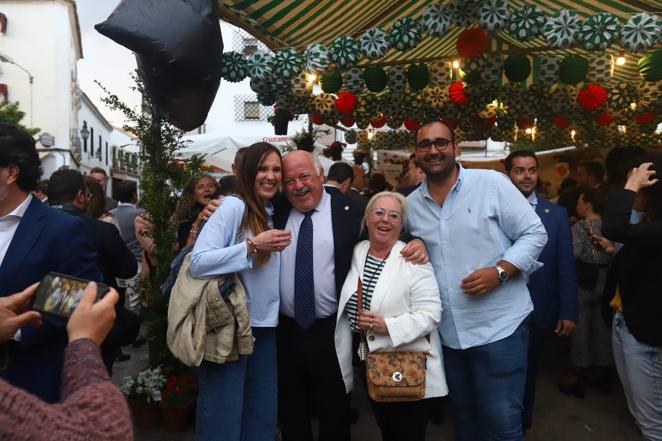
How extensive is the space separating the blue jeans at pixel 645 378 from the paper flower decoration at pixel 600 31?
220cm

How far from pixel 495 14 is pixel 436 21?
490 millimetres

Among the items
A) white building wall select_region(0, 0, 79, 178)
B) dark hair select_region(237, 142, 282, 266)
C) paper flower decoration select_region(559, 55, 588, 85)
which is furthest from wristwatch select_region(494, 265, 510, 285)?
white building wall select_region(0, 0, 79, 178)

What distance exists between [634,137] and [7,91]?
31.5m

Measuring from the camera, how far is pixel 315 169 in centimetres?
297

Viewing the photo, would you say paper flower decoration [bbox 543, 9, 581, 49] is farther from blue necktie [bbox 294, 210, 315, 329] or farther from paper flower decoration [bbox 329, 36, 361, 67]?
blue necktie [bbox 294, 210, 315, 329]

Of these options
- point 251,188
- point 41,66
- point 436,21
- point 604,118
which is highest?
point 41,66

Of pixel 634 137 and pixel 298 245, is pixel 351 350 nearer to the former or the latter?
pixel 298 245

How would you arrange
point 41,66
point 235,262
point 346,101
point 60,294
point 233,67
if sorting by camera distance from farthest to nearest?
point 41,66, point 346,101, point 233,67, point 235,262, point 60,294

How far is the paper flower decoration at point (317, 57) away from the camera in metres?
4.58

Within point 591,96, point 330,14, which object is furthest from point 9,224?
point 591,96

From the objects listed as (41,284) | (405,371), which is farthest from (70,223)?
(405,371)

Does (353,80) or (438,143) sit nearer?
(438,143)

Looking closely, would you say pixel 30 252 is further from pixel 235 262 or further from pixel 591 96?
pixel 591 96

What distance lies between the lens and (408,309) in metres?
2.73
